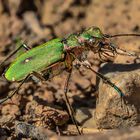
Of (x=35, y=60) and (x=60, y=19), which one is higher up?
(x=60, y=19)

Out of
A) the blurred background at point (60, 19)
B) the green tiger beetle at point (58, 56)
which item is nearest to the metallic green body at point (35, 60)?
the green tiger beetle at point (58, 56)

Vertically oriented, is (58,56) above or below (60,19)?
below

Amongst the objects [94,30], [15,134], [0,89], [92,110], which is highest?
[94,30]

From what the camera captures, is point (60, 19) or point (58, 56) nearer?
point (58, 56)

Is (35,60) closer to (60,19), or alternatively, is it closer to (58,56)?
(58,56)

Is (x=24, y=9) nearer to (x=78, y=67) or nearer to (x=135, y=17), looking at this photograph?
(x=135, y=17)

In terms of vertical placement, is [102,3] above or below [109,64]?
above

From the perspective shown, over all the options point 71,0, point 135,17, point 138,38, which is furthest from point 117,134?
point 71,0

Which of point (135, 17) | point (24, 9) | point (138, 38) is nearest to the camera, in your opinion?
point (138, 38)

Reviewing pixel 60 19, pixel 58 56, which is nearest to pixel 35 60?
pixel 58 56
